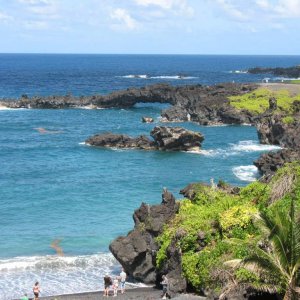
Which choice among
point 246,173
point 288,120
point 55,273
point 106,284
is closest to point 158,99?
point 288,120

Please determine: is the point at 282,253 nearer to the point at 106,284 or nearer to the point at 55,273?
the point at 106,284

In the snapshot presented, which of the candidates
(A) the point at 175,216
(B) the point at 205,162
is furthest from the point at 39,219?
(B) the point at 205,162

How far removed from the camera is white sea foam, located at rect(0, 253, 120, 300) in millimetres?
33500

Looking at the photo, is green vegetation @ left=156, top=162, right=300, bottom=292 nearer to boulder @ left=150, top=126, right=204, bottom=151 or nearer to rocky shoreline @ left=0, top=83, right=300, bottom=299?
rocky shoreline @ left=0, top=83, right=300, bottom=299

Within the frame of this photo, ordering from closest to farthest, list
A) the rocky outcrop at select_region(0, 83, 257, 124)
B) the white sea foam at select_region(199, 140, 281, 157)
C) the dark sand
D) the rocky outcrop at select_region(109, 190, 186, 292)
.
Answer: the dark sand
the rocky outcrop at select_region(109, 190, 186, 292)
the white sea foam at select_region(199, 140, 281, 157)
the rocky outcrop at select_region(0, 83, 257, 124)

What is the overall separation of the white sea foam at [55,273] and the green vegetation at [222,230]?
571cm

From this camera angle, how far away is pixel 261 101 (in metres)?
105

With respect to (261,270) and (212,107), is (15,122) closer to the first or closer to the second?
(212,107)

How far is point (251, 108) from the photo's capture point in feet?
332

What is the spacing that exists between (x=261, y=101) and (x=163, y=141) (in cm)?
3537

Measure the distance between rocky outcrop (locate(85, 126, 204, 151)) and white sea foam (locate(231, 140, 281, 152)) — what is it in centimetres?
562

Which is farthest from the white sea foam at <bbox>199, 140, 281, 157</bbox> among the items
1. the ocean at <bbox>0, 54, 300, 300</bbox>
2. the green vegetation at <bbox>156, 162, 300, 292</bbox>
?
the green vegetation at <bbox>156, 162, 300, 292</bbox>

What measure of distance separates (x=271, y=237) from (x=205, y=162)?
4881 cm

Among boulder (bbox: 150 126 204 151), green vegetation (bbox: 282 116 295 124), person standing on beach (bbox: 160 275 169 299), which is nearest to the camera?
person standing on beach (bbox: 160 275 169 299)
